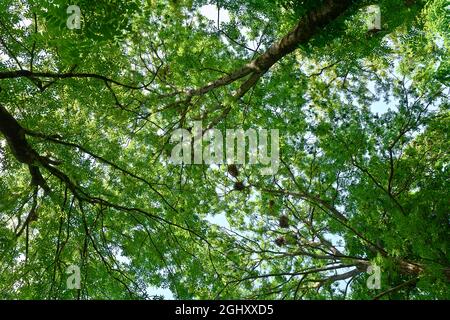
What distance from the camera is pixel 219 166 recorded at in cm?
828

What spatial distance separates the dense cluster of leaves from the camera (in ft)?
15.9

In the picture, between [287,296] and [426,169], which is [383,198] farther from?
[287,296]

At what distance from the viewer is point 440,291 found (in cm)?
469

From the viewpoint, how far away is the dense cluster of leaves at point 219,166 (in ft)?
15.9

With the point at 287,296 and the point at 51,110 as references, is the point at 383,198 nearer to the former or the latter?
the point at 287,296

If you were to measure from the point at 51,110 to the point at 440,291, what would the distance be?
15.7 ft

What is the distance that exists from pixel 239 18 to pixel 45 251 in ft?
14.6
